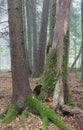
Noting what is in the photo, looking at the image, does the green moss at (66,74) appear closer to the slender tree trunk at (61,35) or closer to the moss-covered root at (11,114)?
the slender tree trunk at (61,35)

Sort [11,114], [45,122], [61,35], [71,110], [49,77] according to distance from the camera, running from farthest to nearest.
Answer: [49,77], [61,35], [71,110], [11,114], [45,122]

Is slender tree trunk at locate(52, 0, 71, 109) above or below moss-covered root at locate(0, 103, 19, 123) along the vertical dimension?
above

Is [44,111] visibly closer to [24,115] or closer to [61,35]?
[24,115]

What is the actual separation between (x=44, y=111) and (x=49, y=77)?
1344 millimetres

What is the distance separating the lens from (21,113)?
325 inches

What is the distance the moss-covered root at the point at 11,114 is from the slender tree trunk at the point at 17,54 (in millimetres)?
148

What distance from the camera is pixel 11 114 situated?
8.03 meters

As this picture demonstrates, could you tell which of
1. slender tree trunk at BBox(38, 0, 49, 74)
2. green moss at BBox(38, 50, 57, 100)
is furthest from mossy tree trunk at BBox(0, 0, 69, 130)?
slender tree trunk at BBox(38, 0, 49, 74)

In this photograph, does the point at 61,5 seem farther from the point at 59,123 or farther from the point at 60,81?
the point at 59,123

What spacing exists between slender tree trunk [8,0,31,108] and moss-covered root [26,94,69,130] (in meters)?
0.21

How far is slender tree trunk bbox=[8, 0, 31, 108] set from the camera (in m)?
8.09

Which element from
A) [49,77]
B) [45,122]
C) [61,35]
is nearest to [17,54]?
[49,77]

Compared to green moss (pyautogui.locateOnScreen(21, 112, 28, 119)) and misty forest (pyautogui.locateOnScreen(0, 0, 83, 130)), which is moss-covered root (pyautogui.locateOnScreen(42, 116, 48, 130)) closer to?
misty forest (pyautogui.locateOnScreen(0, 0, 83, 130))

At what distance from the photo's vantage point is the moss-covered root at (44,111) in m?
7.69
